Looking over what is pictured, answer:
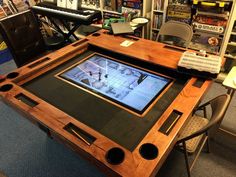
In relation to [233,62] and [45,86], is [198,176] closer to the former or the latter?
[45,86]

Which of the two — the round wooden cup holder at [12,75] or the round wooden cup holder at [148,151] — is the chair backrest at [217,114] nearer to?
the round wooden cup holder at [148,151]

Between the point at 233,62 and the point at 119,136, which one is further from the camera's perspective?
the point at 233,62

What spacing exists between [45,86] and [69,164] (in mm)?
767

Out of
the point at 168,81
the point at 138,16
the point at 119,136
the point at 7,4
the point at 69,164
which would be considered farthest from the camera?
the point at 7,4

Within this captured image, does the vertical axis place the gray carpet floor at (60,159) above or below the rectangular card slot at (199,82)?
below

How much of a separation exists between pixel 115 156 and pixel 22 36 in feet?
6.21

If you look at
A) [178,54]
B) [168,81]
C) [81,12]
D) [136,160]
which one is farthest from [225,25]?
[136,160]

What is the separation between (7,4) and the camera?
3324 millimetres

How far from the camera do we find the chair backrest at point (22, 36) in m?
2.08

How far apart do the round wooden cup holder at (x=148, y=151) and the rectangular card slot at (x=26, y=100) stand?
715 mm

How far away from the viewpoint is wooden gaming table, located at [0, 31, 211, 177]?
3.08 ft

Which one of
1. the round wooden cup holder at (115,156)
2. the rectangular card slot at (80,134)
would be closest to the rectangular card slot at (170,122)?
the round wooden cup holder at (115,156)

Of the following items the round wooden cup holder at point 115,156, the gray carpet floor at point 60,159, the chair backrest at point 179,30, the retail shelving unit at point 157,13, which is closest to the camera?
the round wooden cup holder at point 115,156

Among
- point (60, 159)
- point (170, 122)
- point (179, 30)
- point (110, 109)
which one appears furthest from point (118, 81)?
point (179, 30)
